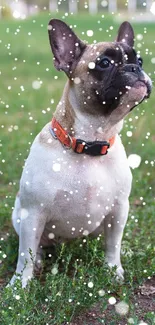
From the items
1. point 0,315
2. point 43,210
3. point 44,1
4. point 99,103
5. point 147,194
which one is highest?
point 99,103

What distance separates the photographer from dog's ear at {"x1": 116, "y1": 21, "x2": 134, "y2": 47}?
3615 millimetres

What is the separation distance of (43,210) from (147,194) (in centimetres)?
196

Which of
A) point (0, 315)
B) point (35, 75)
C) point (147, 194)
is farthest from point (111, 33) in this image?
point (0, 315)

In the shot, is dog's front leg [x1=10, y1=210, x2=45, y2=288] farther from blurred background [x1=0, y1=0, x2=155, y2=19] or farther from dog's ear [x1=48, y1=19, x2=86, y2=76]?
blurred background [x1=0, y1=0, x2=155, y2=19]

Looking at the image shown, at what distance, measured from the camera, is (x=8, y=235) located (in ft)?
14.0

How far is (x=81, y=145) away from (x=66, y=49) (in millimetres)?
513

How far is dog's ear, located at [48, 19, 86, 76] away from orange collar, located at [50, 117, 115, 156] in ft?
0.96

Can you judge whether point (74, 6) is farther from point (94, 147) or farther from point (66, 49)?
point (94, 147)

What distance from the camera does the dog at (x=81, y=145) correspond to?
334cm

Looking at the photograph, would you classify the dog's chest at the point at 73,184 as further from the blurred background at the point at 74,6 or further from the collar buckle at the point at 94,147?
the blurred background at the point at 74,6

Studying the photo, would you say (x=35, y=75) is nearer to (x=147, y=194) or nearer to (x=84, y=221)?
(x=147, y=194)

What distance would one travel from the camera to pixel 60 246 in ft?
12.5

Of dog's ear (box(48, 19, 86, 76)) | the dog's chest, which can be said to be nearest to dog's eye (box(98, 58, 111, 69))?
dog's ear (box(48, 19, 86, 76))

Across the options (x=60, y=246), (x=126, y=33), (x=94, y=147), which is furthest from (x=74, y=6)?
(x=94, y=147)
